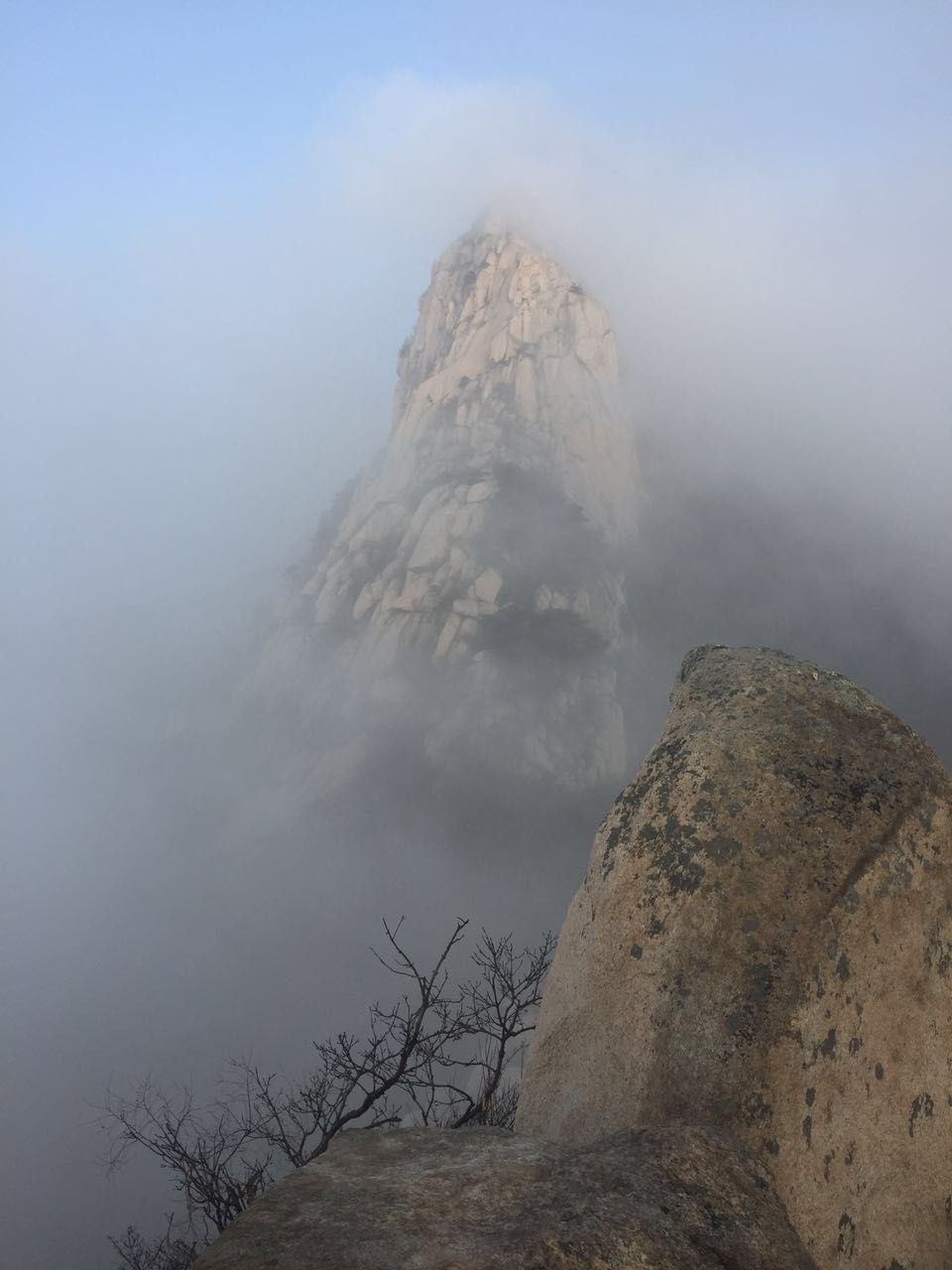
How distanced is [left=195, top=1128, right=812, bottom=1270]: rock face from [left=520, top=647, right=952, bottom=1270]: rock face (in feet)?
1.36

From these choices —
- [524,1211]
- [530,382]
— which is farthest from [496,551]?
[524,1211]

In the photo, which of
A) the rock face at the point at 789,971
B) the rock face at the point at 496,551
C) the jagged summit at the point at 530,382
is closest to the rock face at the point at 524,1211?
the rock face at the point at 789,971

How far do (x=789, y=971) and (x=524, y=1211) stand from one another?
1299mm

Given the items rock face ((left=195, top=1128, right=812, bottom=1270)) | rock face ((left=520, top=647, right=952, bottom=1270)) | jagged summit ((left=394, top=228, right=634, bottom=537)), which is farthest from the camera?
jagged summit ((left=394, top=228, right=634, bottom=537))

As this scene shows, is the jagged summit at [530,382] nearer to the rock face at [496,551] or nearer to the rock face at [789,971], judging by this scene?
the rock face at [496,551]

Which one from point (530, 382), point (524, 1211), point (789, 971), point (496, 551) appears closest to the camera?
point (524, 1211)

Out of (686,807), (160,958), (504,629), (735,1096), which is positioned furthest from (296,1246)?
(160,958)

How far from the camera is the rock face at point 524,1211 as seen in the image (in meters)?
2.00

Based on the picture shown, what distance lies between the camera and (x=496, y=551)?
2837 inches

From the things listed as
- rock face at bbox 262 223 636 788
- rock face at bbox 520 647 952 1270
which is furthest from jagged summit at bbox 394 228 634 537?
rock face at bbox 520 647 952 1270

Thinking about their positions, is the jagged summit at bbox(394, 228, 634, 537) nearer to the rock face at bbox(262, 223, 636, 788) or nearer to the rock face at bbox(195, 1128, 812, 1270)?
the rock face at bbox(262, 223, 636, 788)

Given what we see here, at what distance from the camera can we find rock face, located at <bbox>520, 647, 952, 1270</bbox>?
114 inches

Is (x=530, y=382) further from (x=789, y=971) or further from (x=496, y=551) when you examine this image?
→ (x=789, y=971)

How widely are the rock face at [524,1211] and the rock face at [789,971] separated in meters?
0.41
